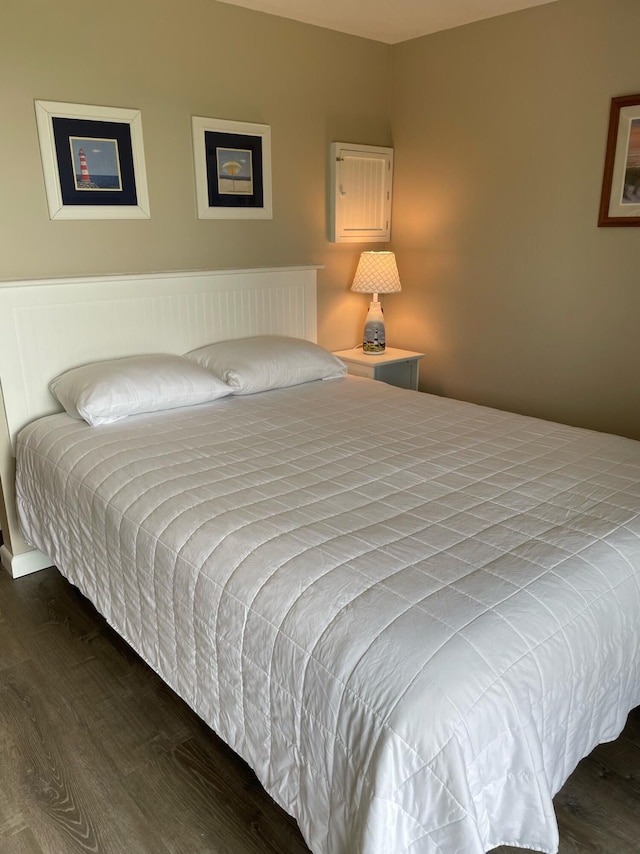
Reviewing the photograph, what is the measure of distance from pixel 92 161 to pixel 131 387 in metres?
0.97

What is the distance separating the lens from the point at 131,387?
2.40 meters

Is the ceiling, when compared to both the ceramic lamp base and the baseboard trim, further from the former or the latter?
the baseboard trim

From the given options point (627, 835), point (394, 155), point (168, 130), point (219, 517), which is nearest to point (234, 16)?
point (168, 130)

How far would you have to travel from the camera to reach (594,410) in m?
3.07

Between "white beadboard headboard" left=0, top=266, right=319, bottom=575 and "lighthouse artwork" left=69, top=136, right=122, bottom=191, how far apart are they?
0.38 metres

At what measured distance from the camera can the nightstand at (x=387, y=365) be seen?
3.44 meters

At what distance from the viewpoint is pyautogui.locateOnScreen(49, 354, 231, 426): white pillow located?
2.32 meters

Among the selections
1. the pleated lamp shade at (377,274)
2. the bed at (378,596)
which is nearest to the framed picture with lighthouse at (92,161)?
the bed at (378,596)

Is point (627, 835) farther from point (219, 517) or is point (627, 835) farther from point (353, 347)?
point (353, 347)

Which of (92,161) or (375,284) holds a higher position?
(92,161)

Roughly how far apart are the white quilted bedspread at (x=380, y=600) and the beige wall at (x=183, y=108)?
0.94 metres

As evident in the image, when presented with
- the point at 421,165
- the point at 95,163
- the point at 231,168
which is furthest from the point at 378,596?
the point at 421,165

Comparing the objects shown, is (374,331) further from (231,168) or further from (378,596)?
(378,596)

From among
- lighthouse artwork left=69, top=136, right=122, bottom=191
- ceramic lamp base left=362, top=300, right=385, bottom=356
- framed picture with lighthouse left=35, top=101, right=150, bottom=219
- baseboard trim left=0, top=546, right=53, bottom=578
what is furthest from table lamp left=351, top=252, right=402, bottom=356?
baseboard trim left=0, top=546, right=53, bottom=578
